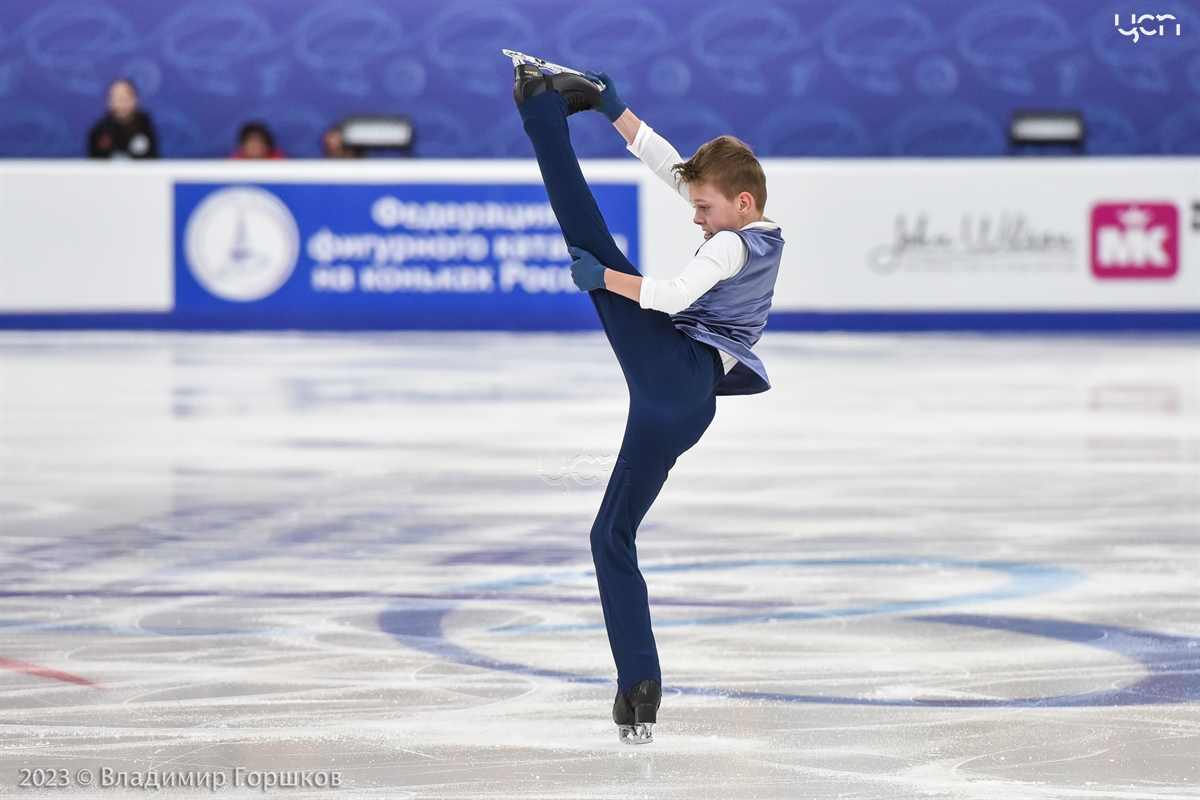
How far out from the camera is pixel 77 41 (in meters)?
16.5

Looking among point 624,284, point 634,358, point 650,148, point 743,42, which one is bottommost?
point 634,358

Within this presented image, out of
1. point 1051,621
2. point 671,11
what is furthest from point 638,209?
point 1051,621

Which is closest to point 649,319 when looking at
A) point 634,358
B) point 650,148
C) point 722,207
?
point 634,358

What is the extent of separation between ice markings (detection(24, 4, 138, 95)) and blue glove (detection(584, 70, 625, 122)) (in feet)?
48.0

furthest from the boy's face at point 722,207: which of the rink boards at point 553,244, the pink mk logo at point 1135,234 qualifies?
the pink mk logo at point 1135,234

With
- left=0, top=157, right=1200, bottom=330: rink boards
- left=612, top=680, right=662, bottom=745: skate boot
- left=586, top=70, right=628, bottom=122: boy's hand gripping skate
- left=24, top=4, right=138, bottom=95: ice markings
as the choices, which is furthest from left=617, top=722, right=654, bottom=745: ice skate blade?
left=24, top=4, right=138, bottom=95: ice markings

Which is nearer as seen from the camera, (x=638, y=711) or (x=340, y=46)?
(x=638, y=711)

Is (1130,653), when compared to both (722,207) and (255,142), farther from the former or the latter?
(255,142)

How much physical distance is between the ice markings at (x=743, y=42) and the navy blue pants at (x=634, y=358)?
1419cm

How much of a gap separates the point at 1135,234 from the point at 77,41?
10288 millimetres

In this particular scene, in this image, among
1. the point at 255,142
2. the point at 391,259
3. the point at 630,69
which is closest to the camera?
the point at 391,259

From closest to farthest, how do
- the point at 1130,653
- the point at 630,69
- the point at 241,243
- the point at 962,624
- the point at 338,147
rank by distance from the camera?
1. the point at 1130,653
2. the point at 962,624
3. the point at 241,243
4. the point at 338,147
5. the point at 630,69

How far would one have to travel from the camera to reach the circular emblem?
12891 millimetres

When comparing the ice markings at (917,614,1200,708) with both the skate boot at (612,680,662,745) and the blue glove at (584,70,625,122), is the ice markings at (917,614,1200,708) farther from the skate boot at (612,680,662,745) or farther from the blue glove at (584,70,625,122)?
the blue glove at (584,70,625,122)
